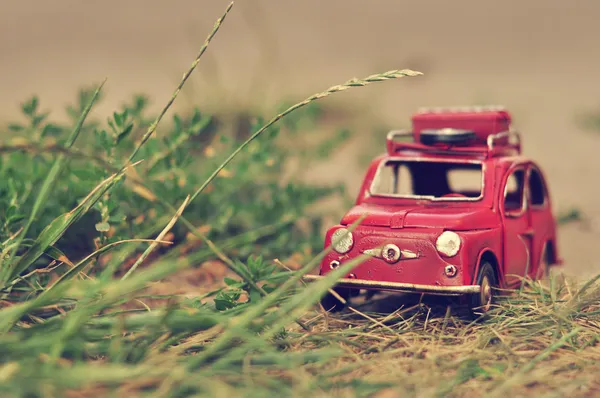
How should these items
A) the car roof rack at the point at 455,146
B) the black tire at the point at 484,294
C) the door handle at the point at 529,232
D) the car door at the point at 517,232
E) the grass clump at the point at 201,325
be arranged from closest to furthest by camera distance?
the grass clump at the point at 201,325 < the black tire at the point at 484,294 < the car door at the point at 517,232 < the car roof rack at the point at 455,146 < the door handle at the point at 529,232

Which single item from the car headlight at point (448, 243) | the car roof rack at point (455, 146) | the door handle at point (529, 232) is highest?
the car roof rack at point (455, 146)

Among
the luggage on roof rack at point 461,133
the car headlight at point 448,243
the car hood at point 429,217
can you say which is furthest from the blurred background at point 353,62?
the car headlight at point 448,243

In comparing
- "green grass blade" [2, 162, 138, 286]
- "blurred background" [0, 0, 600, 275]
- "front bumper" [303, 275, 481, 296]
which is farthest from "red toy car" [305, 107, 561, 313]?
"blurred background" [0, 0, 600, 275]

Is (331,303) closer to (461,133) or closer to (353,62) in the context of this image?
(461,133)

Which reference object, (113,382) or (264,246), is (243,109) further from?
(113,382)

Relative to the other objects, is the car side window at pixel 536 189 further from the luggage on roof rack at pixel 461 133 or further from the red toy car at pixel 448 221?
the luggage on roof rack at pixel 461 133

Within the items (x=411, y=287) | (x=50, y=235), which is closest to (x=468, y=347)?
(x=411, y=287)

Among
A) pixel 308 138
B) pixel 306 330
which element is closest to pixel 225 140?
pixel 306 330
